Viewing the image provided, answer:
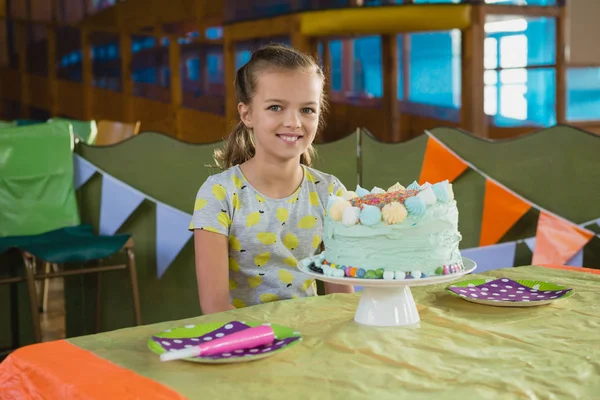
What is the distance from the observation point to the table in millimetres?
1062

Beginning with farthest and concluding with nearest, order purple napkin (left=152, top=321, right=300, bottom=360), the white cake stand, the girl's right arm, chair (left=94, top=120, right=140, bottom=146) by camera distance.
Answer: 1. chair (left=94, top=120, right=140, bottom=146)
2. the girl's right arm
3. the white cake stand
4. purple napkin (left=152, top=321, right=300, bottom=360)

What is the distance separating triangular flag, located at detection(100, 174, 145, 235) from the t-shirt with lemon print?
1720 millimetres

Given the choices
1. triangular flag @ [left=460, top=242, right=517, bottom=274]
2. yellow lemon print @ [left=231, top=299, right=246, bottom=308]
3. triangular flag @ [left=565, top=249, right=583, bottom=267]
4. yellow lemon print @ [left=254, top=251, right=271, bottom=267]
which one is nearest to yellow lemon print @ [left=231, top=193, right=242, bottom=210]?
yellow lemon print @ [left=254, top=251, right=271, bottom=267]

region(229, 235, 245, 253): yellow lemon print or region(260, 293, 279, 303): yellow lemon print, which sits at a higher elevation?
region(229, 235, 245, 253): yellow lemon print

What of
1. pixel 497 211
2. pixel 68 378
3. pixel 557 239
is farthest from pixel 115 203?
pixel 68 378

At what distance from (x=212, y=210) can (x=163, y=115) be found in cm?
707

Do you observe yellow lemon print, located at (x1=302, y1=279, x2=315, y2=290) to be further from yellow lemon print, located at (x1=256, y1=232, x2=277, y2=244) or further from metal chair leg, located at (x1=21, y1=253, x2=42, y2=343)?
metal chair leg, located at (x1=21, y1=253, x2=42, y2=343)

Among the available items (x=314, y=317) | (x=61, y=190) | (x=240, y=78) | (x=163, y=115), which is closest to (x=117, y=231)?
(x=61, y=190)

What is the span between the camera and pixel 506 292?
5.38ft

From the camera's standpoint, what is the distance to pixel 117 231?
365 cm

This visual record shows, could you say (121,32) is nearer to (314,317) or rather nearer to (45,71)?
(45,71)

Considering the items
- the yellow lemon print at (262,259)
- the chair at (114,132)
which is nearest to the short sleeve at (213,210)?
the yellow lemon print at (262,259)

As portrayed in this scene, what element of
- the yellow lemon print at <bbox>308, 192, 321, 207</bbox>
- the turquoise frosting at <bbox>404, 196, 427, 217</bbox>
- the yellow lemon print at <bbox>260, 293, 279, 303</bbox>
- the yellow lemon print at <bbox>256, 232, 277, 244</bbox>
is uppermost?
the turquoise frosting at <bbox>404, 196, 427, 217</bbox>

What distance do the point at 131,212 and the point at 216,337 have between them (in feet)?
8.07
